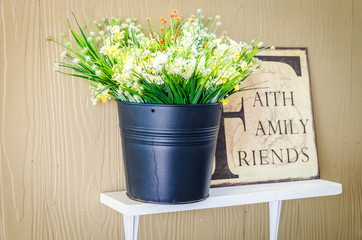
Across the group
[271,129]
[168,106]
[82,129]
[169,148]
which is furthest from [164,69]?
[271,129]

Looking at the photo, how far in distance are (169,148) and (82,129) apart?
0.44 m

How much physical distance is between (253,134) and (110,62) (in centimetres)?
73

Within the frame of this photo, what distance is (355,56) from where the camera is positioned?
2105 millimetres

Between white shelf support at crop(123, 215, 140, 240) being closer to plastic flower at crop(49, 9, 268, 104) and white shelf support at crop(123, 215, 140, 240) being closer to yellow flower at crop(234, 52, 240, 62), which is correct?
plastic flower at crop(49, 9, 268, 104)

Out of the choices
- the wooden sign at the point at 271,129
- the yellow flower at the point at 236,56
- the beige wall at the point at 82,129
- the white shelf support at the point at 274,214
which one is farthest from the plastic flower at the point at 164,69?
the white shelf support at the point at 274,214

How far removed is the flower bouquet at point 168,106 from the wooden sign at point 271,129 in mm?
373

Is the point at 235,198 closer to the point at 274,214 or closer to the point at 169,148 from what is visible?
the point at 274,214

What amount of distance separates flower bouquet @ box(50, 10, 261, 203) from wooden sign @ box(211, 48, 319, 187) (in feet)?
1.22

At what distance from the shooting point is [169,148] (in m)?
1.32

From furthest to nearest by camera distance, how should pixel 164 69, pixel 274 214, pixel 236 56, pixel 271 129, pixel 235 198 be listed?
pixel 271 129 → pixel 274 214 → pixel 235 198 → pixel 236 56 → pixel 164 69

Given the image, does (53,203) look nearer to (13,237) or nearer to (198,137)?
(13,237)

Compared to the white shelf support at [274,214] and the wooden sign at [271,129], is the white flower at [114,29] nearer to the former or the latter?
the wooden sign at [271,129]

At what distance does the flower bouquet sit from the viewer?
1300 millimetres

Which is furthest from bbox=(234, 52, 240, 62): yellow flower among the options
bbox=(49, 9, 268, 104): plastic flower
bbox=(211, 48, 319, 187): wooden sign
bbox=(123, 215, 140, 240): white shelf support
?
bbox=(123, 215, 140, 240): white shelf support
